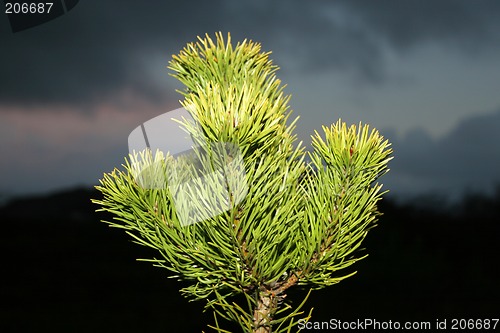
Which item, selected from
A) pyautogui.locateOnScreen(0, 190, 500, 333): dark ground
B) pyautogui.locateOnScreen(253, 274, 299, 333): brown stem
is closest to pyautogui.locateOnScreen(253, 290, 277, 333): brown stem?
pyautogui.locateOnScreen(253, 274, 299, 333): brown stem

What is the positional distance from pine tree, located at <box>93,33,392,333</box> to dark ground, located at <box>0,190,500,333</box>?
169cm

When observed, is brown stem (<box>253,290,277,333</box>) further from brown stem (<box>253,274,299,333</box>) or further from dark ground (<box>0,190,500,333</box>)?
dark ground (<box>0,190,500,333</box>)

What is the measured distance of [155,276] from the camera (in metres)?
3.80

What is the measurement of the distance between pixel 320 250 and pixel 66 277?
10.3ft

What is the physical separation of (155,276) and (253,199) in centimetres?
289

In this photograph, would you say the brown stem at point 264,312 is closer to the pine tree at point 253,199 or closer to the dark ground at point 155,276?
the pine tree at point 253,199

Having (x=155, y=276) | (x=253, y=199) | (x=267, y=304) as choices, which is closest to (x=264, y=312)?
(x=267, y=304)

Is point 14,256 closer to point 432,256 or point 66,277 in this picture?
point 66,277

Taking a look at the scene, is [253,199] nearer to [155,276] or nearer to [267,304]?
[267,304]

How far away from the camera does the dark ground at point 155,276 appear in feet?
10.3

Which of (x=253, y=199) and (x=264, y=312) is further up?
(x=253, y=199)

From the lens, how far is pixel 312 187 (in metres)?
1.28

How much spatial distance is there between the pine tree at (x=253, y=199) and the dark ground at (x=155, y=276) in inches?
66.5

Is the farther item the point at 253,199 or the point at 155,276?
the point at 155,276
